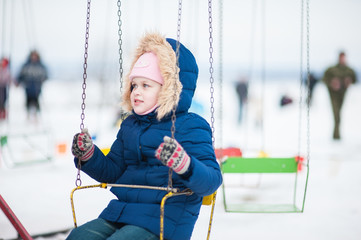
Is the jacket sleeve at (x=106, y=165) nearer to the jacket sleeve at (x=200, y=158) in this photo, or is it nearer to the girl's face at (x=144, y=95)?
the girl's face at (x=144, y=95)

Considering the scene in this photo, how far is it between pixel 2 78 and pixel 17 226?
7307 millimetres

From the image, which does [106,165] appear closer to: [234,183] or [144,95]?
[144,95]

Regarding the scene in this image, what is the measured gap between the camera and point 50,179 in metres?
4.50

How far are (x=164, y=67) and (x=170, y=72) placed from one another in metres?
0.04

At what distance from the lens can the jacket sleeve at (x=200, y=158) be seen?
152 cm

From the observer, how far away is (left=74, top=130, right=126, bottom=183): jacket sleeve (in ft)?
6.00

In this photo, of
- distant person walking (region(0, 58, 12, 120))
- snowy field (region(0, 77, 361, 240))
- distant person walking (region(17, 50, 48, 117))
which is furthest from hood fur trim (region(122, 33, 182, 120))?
distant person walking (region(0, 58, 12, 120))

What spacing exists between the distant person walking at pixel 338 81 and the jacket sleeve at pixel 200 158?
592 centimetres

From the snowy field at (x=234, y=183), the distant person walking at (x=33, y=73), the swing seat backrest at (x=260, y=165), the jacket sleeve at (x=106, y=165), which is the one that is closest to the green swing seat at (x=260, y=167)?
the swing seat backrest at (x=260, y=165)

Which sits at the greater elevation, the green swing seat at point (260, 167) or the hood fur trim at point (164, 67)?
the hood fur trim at point (164, 67)

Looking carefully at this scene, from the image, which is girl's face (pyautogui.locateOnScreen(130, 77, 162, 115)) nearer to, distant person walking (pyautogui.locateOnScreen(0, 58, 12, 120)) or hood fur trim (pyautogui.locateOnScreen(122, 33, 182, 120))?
hood fur trim (pyautogui.locateOnScreen(122, 33, 182, 120))

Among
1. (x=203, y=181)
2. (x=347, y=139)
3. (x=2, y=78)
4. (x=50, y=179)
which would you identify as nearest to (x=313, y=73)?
(x=347, y=139)

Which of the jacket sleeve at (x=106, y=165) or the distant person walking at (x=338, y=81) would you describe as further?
the distant person walking at (x=338, y=81)

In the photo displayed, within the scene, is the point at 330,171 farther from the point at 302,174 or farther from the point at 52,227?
the point at 52,227
